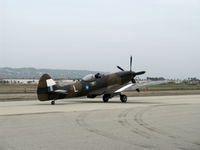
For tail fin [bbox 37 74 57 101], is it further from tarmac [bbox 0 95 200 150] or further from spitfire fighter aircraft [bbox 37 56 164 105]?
tarmac [bbox 0 95 200 150]

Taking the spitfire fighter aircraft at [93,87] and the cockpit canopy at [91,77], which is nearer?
the spitfire fighter aircraft at [93,87]

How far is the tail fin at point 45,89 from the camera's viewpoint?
76.3 ft

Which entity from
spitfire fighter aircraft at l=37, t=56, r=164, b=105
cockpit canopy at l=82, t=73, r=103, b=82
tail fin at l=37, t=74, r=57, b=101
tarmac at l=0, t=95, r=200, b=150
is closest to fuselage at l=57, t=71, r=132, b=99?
spitfire fighter aircraft at l=37, t=56, r=164, b=105

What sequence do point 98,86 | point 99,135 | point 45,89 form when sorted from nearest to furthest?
point 99,135 → point 45,89 → point 98,86

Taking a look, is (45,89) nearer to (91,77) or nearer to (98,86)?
(91,77)

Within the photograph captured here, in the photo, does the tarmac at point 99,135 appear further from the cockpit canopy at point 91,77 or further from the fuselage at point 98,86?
the cockpit canopy at point 91,77

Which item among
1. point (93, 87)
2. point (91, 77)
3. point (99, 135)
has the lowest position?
point (99, 135)

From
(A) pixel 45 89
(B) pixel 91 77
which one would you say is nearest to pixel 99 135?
(A) pixel 45 89

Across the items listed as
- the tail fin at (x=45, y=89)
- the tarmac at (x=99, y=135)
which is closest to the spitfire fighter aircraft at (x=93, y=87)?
the tail fin at (x=45, y=89)

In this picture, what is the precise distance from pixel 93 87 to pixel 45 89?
4.55 metres

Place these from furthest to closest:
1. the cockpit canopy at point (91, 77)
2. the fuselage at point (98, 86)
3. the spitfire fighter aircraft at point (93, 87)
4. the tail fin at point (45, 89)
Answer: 1. the cockpit canopy at point (91, 77)
2. the fuselage at point (98, 86)
3. the spitfire fighter aircraft at point (93, 87)
4. the tail fin at point (45, 89)

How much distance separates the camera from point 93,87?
87.4ft

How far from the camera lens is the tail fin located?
23266 millimetres

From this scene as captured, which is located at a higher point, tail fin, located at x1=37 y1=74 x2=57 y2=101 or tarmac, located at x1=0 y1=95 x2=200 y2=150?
tail fin, located at x1=37 y1=74 x2=57 y2=101
